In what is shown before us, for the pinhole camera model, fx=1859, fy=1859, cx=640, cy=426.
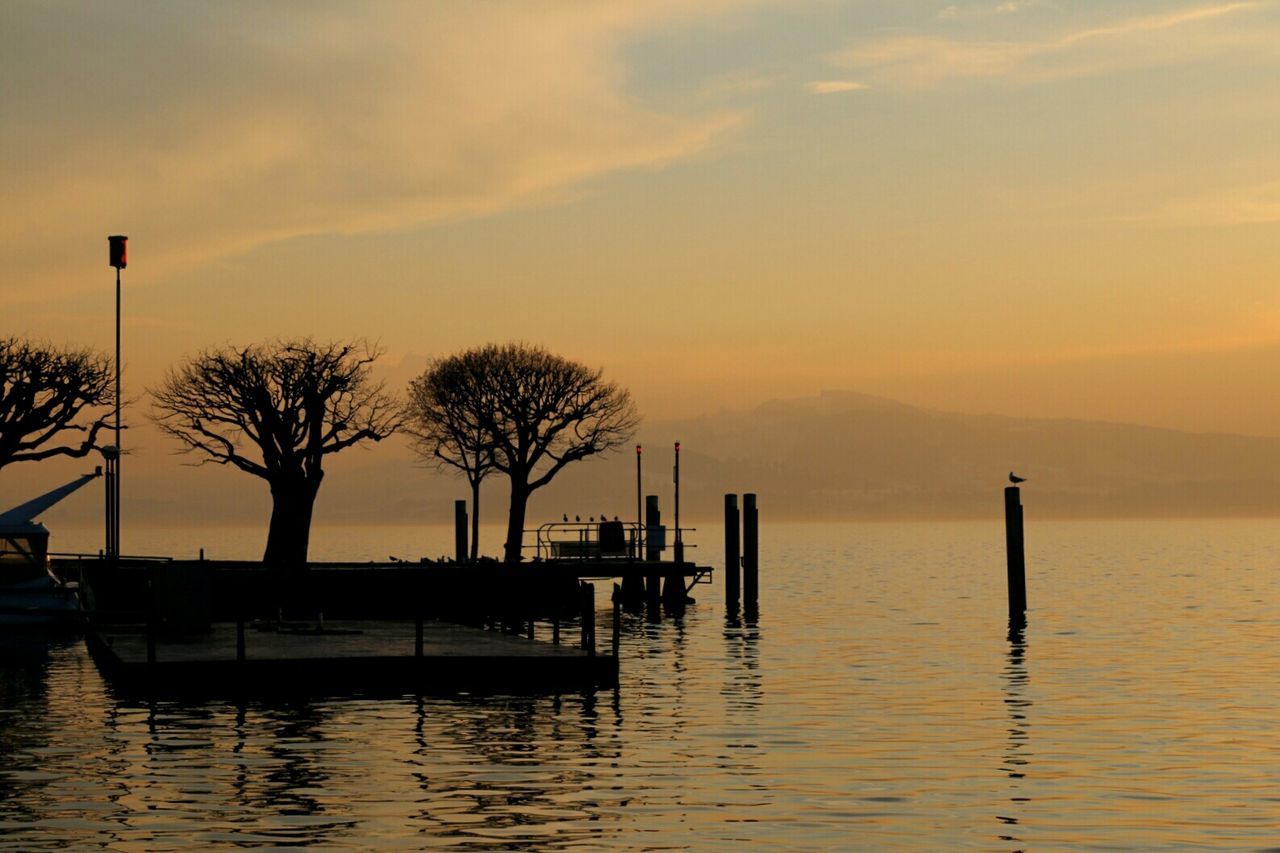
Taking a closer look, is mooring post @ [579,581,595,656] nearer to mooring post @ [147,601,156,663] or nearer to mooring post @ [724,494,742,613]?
mooring post @ [147,601,156,663]

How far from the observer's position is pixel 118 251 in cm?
7038

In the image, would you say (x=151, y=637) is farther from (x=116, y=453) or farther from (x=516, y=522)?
(x=516, y=522)

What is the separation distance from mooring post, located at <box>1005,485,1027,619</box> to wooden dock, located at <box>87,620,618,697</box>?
27.9m

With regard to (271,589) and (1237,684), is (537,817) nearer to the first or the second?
(1237,684)

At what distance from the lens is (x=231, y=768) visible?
31.6 metres

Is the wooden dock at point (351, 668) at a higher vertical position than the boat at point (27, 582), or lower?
lower

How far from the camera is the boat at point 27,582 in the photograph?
Result: 56312 mm

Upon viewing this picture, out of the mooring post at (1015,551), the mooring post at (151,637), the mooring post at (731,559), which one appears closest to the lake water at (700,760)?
the mooring post at (151,637)

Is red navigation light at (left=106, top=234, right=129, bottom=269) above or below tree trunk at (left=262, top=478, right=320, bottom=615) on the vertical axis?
above

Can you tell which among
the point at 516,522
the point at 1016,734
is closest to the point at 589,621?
the point at 1016,734

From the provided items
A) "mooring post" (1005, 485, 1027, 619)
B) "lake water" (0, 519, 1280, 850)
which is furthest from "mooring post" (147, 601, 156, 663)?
"mooring post" (1005, 485, 1027, 619)

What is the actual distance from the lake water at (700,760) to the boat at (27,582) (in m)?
1.18

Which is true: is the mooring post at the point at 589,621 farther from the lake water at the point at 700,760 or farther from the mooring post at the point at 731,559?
the mooring post at the point at 731,559

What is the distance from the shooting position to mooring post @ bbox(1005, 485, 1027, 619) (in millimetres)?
70688
